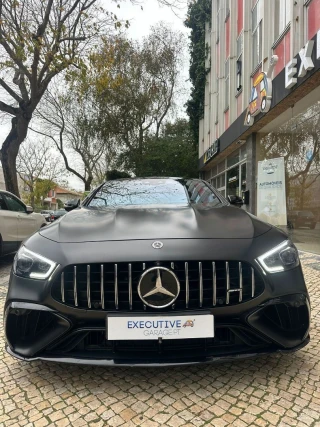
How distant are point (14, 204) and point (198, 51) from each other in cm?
1577

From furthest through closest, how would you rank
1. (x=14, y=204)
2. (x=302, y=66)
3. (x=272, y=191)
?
(x=272, y=191)
(x=14, y=204)
(x=302, y=66)

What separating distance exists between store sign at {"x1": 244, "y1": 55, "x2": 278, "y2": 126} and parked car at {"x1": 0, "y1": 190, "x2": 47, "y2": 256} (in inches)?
234

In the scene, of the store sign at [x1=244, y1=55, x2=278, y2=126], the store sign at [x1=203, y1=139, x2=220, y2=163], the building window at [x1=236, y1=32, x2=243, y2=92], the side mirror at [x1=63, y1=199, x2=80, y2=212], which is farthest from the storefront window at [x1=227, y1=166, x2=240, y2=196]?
the side mirror at [x1=63, y1=199, x2=80, y2=212]

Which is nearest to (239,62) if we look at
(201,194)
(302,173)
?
(302,173)

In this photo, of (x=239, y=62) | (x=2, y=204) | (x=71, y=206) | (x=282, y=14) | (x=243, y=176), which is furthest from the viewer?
(x=243, y=176)

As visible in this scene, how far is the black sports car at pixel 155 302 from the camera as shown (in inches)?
68.1

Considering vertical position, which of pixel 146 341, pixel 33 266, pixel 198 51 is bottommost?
pixel 146 341

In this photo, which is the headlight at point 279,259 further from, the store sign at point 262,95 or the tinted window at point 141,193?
the store sign at point 262,95

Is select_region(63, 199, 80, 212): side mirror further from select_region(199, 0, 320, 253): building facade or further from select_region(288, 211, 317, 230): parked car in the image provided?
select_region(288, 211, 317, 230): parked car

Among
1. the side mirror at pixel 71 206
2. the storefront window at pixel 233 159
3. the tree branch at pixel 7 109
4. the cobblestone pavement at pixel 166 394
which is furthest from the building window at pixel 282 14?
the tree branch at pixel 7 109

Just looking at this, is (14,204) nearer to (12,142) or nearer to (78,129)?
(12,142)

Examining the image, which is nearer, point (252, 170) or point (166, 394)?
point (166, 394)

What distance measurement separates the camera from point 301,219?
8.10m

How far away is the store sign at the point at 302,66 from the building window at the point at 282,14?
1.68m
